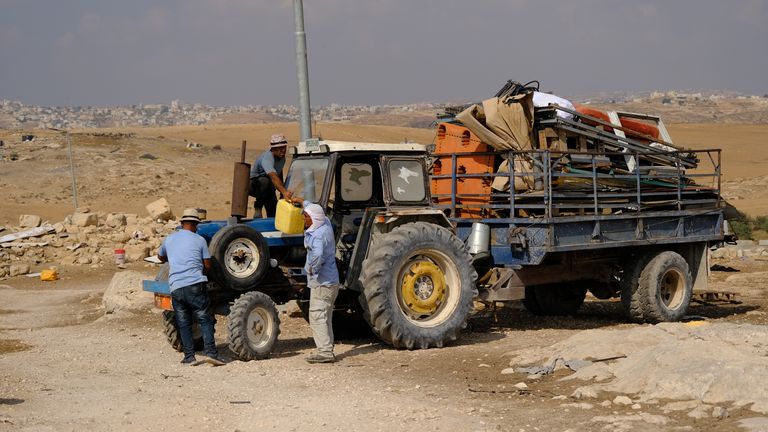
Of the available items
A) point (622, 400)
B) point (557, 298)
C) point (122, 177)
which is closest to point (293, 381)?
point (622, 400)

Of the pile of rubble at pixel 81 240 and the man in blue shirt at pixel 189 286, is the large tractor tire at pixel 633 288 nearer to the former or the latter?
the man in blue shirt at pixel 189 286

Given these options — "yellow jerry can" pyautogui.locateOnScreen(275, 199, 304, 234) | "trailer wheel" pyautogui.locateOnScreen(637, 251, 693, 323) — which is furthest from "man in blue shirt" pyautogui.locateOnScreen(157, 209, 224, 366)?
"trailer wheel" pyautogui.locateOnScreen(637, 251, 693, 323)

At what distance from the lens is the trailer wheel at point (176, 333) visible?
11164mm

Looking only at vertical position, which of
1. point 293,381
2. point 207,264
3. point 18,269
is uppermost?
point 207,264

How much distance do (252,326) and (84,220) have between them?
615 inches

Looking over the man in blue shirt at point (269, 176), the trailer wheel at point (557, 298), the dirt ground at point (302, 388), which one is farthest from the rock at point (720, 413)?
the trailer wheel at point (557, 298)

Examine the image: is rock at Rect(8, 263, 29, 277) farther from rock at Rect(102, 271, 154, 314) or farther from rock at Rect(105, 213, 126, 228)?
rock at Rect(102, 271, 154, 314)

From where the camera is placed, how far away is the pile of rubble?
22.3 m

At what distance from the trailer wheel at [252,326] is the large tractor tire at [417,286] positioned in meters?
1.06

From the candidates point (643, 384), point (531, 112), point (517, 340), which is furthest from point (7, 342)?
point (643, 384)

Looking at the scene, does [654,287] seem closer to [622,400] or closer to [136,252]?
[622,400]

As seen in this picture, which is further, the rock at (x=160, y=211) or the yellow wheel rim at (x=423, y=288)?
the rock at (x=160, y=211)

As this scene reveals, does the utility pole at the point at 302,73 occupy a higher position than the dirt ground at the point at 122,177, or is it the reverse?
the utility pole at the point at 302,73

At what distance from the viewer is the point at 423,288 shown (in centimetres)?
1161
